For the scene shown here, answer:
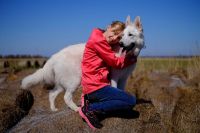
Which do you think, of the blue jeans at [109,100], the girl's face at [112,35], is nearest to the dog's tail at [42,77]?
the blue jeans at [109,100]

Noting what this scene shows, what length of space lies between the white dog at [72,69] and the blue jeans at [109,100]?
50 cm

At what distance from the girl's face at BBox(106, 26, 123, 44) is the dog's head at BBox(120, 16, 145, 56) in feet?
0.40

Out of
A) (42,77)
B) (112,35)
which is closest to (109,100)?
(112,35)

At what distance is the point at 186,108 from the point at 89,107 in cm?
186

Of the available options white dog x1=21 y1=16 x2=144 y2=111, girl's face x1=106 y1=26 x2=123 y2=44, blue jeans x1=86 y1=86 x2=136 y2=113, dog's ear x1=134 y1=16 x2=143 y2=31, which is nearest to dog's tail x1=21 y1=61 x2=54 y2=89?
white dog x1=21 y1=16 x2=144 y2=111

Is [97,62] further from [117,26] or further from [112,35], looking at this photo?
[117,26]

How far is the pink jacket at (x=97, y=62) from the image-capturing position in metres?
5.72

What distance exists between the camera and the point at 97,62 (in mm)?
5789

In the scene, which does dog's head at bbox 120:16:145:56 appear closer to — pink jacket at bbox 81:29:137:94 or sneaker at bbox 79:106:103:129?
pink jacket at bbox 81:29:137:94

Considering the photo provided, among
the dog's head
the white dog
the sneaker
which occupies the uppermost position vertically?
the dog's head

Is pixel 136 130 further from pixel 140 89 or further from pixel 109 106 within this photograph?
pixel 140 89

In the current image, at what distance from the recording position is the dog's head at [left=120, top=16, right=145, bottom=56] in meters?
6.12

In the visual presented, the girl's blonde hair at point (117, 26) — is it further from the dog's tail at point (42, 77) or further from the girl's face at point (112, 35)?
the dog's tail at point (42, 77)

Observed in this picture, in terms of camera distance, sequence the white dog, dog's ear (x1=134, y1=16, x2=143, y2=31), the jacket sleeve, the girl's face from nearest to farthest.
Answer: the jacket sleeve → the girl's face → the white dog → dog's ear (x1=134, y1=16, x2=143, y2=31)
